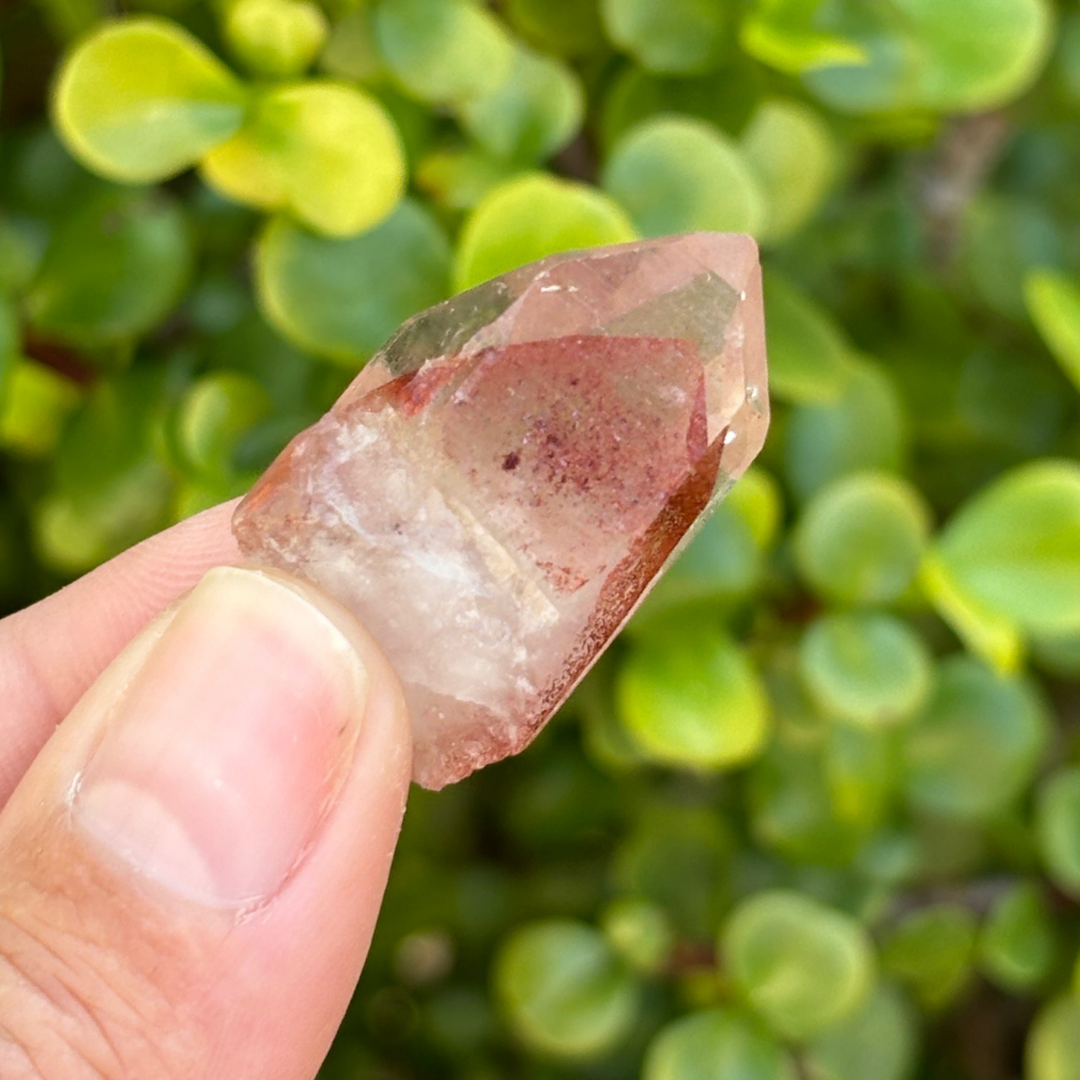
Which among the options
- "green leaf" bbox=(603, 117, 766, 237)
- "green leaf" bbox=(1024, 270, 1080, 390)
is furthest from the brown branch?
"green leaf" bbox=(603, 117, 766, 237)

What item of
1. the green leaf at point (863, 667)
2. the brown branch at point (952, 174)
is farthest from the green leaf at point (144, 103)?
the brown branch at point (952, 174)

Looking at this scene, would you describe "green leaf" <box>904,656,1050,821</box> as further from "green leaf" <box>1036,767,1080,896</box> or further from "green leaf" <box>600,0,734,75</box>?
"green leaf" <box>600,0,734,75</box>

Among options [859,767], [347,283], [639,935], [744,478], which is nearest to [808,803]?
[859,767]

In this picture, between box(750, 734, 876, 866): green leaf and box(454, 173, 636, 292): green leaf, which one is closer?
box(454, 173, 636, 292): green leaf

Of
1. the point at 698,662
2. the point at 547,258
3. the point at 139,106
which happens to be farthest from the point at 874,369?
the point at 139,106

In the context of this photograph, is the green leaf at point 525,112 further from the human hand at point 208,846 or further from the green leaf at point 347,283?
the human hand at point 208,846

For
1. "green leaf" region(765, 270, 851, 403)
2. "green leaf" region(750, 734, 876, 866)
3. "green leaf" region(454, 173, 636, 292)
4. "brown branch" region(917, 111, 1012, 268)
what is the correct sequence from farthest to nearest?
1. "brown branch" region(917, 111, 1012, 268)
2. "green leaf" region(750, 734, 876, 866)
3. "green leaf" region(765, 270, 851, 403)
4. "green leaf" region(454, 173, 636, 292)

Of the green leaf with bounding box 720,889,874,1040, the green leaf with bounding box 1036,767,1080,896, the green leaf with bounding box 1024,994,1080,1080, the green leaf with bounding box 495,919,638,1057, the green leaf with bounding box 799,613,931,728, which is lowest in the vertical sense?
the green leaf with bounding box 1024,994,1080,1080

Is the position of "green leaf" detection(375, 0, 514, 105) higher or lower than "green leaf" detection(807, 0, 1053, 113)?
higher

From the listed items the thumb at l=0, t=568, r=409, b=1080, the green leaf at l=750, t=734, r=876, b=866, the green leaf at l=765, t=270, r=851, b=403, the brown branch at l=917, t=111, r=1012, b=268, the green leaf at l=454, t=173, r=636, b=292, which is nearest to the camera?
the thumb at l=0, t=568, r=409, b=1080
